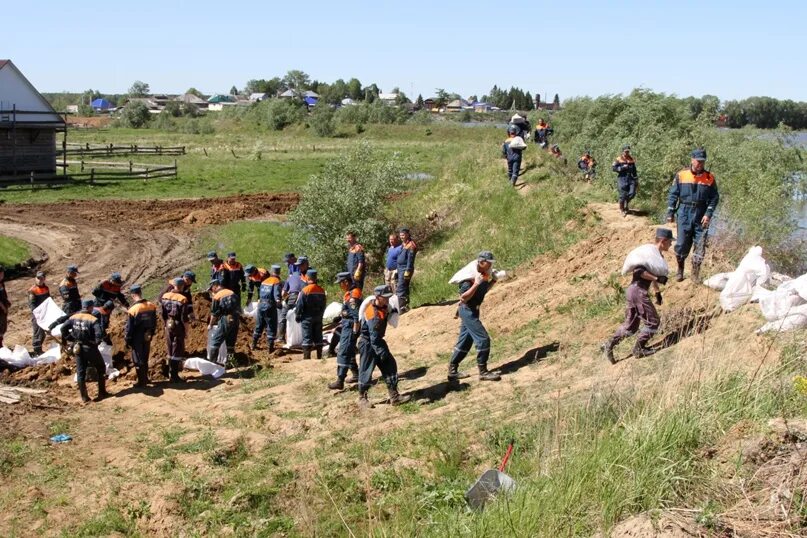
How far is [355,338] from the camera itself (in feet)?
41.0

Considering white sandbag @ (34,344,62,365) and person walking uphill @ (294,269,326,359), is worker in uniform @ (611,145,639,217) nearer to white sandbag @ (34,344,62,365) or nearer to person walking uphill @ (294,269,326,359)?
person walking uphill @ (294,269,326,359)

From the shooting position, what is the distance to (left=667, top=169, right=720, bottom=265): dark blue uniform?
12.8 m

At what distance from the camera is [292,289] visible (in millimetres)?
16109

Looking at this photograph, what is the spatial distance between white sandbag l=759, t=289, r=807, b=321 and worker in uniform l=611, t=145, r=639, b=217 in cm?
813

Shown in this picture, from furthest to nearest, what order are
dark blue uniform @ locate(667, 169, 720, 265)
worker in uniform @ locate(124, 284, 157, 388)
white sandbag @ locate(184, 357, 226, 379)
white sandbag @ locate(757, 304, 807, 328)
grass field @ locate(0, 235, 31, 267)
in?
grass field @ locate(0, 235, 31, 267) < white sandbag @ locate(184, 357, 226, 379) < worker in uniform @ locate(124, 284, 157, 388) < dark blue uniform @ locate(667, 169, 720, 265) < white sandbag @ locate(757, 304, 807, 328)

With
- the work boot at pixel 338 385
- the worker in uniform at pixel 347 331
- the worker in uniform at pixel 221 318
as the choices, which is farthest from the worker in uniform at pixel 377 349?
the worker in uniform at pixel 221 318

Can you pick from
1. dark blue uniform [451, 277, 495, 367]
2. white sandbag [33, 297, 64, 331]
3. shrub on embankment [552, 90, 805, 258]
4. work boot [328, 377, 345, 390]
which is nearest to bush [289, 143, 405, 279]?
shrub on embankment [552, 90, 805, 258]

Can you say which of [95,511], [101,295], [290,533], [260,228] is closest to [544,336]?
[290,533]

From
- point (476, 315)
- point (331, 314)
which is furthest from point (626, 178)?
point (476, 315)

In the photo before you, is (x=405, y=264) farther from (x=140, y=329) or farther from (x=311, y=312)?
(x=140, y=329)

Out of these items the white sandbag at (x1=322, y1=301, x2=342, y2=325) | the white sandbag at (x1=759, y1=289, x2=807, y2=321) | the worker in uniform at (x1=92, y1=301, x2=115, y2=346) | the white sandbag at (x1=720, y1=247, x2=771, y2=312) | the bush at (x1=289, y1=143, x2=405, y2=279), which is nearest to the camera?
the white sandbag at (x1=759, y1=289, x2=807, y2=321)

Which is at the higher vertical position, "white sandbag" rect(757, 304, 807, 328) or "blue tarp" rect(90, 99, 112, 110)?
"blue tarp" rect(90, 99, 112, 110)

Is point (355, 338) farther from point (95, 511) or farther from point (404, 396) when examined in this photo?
point (95, 511)

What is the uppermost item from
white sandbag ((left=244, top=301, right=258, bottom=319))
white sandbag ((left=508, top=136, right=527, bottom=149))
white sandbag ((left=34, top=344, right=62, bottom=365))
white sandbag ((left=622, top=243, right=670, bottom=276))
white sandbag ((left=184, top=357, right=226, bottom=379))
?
white sandbag ((left=508, top=136, right=527, bottom=149))
